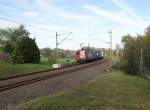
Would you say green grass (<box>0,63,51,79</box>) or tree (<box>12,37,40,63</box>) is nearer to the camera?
green grass (<box>0,63,51,79</box>)

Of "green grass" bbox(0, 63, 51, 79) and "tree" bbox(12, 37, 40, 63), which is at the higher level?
"tree" bbox(12, 37, 40, 63)

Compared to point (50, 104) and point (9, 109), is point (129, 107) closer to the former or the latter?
point (50, 104)

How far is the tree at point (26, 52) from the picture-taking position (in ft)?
204

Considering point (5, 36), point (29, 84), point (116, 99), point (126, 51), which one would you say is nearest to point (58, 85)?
point (29, 84)

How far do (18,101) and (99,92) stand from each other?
639cm

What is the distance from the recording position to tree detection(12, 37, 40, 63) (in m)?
62.1

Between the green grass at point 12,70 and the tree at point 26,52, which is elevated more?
the tree at point 26,52

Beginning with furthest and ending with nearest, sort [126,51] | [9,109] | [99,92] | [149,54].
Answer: [149,54] < [126,51] < [99,92] < [9,109]

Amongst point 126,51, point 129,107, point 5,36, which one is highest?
point 5,36

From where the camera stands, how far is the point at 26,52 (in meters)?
63.2

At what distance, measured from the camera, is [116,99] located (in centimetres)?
1819

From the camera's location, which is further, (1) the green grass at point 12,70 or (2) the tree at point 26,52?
(2) the tree at point 26,52

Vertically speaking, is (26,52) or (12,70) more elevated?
(26,52)

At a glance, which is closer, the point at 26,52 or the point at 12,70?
the point at 12,70
